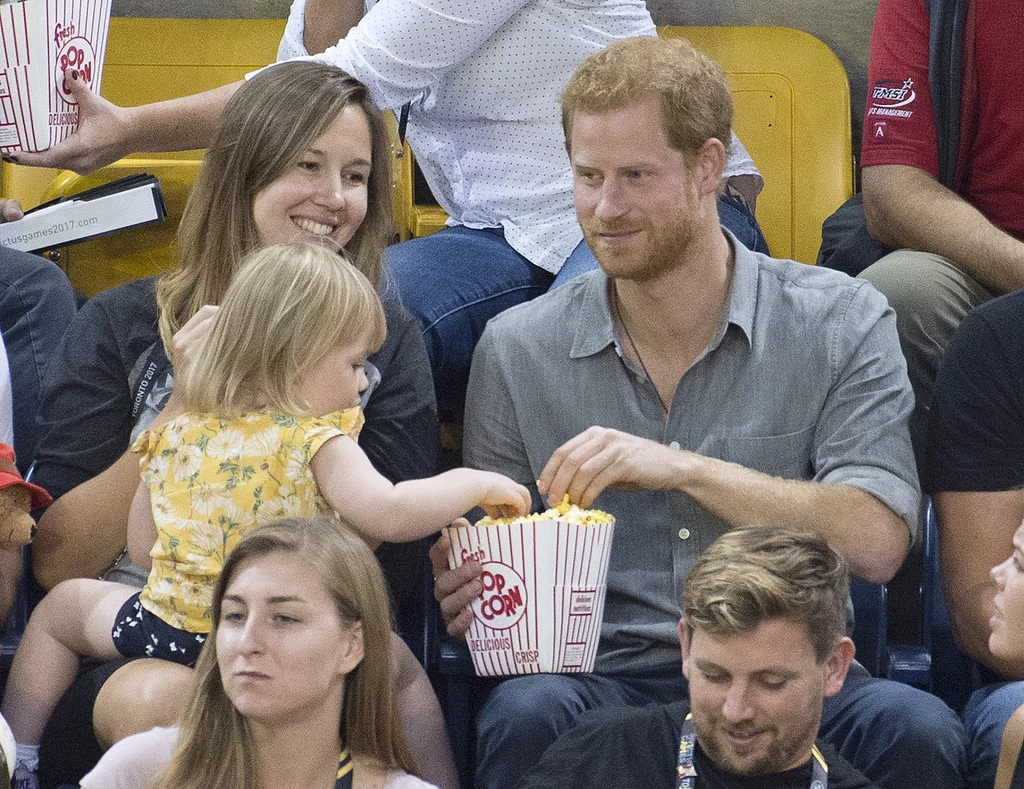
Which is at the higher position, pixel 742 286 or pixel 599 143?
pixel 599 143

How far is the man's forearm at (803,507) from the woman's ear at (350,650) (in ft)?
1.88

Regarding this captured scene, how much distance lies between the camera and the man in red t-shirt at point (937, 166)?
10.9ft

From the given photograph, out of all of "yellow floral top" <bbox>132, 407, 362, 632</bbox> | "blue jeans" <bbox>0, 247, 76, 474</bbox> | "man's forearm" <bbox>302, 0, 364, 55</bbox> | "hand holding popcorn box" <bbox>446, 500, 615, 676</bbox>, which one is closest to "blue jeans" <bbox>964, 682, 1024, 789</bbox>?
"hand holding popcorn box" <bbox>446, 500, 615, 676</bbox>

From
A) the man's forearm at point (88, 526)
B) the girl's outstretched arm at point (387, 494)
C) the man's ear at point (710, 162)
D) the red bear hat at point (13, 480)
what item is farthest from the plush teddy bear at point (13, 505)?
the man's ear at point (710, 162)

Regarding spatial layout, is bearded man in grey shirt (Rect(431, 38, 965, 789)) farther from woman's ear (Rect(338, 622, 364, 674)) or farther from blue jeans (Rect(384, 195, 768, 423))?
blue jeans (Rect(384, 195, 768, 423))

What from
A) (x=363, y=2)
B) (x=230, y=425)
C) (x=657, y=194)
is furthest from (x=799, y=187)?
(x=230, y=425)

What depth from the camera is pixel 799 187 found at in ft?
13.9

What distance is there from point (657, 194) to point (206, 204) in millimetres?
818

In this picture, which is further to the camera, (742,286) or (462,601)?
(742,286)

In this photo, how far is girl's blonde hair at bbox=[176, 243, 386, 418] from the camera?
2.47 m

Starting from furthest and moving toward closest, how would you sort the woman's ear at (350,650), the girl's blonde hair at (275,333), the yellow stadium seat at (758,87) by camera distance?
1. the yellow stadium seat at (758,87)
2. the girl's blonde hair at (275,333)
3. the woman's ear at (350,650)

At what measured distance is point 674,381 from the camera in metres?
2.81

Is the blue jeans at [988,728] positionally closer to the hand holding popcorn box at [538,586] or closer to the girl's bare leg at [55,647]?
the hand holding popcorn box at [538,586]

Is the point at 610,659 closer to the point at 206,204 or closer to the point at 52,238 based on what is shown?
the point at 206,204
